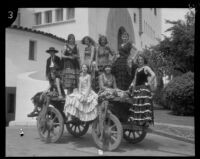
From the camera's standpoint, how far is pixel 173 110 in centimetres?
1257

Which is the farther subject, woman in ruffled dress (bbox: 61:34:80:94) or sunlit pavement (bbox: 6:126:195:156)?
woman in ruffled dress (bbox: 61:34:80:94)

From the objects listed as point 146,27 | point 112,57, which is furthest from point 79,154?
point 146,27

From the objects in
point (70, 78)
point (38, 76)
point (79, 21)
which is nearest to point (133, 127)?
point (70, 78)

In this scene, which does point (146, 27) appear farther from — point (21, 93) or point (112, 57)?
point (112, 57)

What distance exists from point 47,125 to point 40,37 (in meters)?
8.22

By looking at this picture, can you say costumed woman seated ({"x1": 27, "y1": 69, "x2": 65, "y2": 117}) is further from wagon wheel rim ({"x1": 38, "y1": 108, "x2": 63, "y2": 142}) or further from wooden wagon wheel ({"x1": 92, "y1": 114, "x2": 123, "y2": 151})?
wooden wagon wheel ({"x1": 92, "y1": 114, "x2": 123, "y2": 151})

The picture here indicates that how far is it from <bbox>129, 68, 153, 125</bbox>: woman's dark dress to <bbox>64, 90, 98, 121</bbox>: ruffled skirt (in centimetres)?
74

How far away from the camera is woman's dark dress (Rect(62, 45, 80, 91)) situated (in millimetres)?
7303

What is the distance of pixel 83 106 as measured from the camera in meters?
6.41

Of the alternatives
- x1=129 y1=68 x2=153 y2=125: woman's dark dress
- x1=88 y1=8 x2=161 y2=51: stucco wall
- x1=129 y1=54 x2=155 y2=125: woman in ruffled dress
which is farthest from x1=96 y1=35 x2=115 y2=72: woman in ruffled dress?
x1=88 y1=8 x2=161 y2=51: stucco wall

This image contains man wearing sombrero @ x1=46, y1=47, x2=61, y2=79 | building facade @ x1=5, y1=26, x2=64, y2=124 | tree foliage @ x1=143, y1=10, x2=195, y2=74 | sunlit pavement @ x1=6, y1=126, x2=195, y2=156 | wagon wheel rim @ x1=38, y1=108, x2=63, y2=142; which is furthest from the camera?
tree foliage @ x1=143, y1=10, x2=195, y2=74

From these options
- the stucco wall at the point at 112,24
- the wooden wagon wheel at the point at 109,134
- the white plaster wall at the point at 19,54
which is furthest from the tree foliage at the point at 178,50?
the wooden wagon wheel at the point at 109,134

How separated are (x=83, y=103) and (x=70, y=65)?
1.26m

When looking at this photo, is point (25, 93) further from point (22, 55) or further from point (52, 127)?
point (52, 127)
